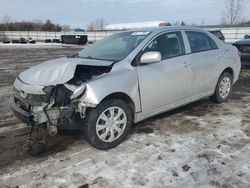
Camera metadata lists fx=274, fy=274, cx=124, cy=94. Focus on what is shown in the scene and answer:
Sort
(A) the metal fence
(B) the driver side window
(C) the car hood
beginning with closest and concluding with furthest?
1. (C) the car hood
2. (B) the driver side window
3. (A) the metal fence

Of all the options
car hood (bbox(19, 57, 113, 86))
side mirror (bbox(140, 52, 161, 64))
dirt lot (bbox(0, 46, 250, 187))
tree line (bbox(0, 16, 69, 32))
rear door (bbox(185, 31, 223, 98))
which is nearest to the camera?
dirt lot (bbox(0, 46, 250, 187))

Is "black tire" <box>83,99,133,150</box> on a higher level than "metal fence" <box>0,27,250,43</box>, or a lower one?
lower

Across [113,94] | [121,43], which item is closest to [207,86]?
[121,43]

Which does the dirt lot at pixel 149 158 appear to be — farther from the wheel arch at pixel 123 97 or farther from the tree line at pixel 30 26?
the tree line at pixel 30 26

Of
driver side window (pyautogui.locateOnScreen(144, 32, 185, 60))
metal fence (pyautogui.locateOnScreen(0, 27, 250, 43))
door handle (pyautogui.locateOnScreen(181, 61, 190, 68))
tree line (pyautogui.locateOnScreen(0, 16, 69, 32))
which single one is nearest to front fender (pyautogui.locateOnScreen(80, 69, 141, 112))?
driver side window (pyautogui.locateOnScreen(144, 32, 185, 60))

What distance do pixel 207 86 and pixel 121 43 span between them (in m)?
1.94

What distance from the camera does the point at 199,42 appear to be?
520cm

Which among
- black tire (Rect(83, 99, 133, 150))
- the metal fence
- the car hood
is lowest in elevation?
black tire (Rect(83, 99, 133, 150))

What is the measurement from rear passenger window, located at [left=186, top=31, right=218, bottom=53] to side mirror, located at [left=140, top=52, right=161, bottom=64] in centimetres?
120

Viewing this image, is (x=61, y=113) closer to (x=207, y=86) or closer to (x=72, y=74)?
(x=72, y=74)

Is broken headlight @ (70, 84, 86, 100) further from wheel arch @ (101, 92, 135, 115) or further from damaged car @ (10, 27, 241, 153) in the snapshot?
wheel arch @ (101, 92, 135, 115)

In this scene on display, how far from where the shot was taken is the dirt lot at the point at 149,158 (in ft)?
9.97

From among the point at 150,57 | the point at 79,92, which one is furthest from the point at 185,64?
the point at 79,92

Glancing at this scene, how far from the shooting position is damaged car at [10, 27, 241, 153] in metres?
3.53
